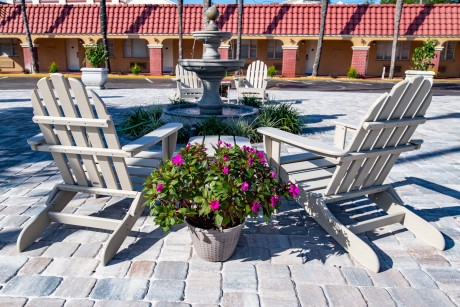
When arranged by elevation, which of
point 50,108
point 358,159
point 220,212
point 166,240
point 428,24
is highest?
point 428,24

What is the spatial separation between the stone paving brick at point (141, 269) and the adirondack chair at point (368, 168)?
1.47m

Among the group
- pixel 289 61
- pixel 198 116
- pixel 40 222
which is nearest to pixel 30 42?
pixel 289 61

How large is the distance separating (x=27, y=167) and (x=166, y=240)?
2.98 m

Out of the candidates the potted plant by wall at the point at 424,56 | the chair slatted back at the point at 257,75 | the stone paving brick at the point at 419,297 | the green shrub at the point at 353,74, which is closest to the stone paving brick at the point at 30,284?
the stone paving brick at the point at 419,297

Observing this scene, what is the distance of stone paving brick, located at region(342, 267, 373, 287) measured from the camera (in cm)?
276

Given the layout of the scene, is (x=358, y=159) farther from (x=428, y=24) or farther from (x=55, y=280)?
(x=428, y=24)

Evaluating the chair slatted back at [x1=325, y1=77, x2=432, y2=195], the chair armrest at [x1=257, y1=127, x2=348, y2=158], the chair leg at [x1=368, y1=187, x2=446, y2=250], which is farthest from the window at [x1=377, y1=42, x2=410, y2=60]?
the chair armrest at [x1=257, y1=127, x2=348, y2=158]

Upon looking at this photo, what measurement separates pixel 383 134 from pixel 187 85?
25.4ft

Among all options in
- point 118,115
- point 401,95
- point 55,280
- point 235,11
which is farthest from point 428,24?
point 55,280

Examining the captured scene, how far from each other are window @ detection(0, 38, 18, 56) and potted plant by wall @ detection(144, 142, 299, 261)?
28893mm

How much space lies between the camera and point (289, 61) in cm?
2462

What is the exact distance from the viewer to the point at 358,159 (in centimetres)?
310

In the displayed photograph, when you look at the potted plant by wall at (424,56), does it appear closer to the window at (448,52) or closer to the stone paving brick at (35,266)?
the window at (448,52)

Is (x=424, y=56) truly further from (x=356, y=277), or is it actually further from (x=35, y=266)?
(x=35, y=266)
